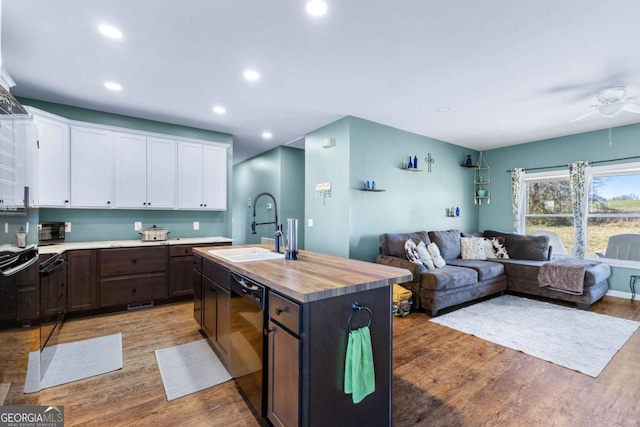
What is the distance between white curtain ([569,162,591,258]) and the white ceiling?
106 centimetres

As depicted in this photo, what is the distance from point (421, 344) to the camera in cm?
283

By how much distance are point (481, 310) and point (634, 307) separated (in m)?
2.25

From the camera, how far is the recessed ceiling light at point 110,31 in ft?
7.18

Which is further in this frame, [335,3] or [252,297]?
[335,3]

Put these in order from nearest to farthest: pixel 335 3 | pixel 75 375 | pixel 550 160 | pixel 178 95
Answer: pixel 335 3
pixel 75 375
pixel 178 95
pixel 550 160

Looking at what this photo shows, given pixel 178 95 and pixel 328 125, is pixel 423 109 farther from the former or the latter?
pixel 178 95

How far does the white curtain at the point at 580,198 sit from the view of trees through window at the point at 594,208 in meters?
0.08

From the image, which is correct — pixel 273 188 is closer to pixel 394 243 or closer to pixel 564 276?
pixel 394 243

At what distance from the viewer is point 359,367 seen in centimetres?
144

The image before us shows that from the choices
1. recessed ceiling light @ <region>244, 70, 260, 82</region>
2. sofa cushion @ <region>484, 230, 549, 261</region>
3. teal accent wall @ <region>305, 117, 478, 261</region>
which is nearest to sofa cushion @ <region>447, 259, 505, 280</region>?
sofa cushion @ <region>484, 230, 549, 261</region>

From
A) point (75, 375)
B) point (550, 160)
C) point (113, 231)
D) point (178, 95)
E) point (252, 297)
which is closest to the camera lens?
point (252, 297)

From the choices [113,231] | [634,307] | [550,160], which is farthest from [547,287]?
[113,231]

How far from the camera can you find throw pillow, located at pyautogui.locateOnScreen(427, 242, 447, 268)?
4.11 metres

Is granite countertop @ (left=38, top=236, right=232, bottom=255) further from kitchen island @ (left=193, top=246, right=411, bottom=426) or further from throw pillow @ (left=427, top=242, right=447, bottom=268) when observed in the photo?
throw pillow @ (left=427, top=242, right=447, bottom=268)
